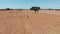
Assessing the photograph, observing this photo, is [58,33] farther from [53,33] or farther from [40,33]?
[40,33]

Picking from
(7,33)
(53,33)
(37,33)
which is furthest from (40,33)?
(7,33)

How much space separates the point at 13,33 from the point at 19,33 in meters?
0.42

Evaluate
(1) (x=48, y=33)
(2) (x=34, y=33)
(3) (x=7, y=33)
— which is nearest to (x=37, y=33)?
(2) (x=34, y=33)

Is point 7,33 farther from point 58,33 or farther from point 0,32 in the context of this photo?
point 58,33

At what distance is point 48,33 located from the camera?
32.8ft

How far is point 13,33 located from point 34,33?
1.48 metres

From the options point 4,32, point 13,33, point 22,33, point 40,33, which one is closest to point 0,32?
point 4,32

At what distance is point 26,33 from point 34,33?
57 centimetres

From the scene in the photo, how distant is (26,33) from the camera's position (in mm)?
9781

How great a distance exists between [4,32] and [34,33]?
6.99 ft

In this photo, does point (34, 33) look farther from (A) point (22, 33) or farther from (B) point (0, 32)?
(B) point (0, 32)

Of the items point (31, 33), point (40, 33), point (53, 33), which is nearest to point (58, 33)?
point (53, 33)

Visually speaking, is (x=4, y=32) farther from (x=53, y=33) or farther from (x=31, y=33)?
(x=53, y=33)

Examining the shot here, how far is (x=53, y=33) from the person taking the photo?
10102 mm
